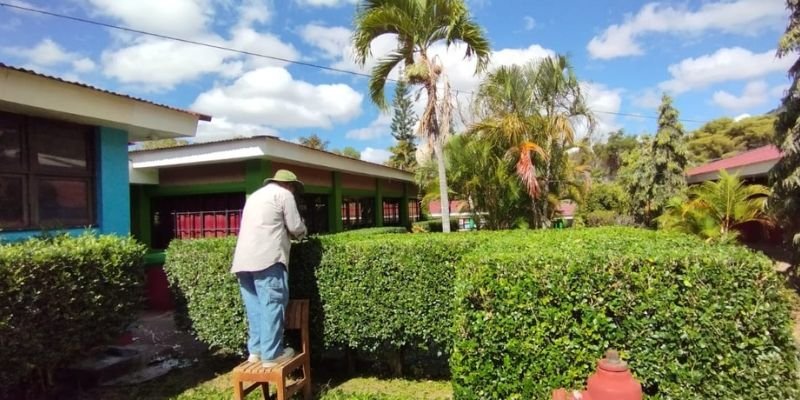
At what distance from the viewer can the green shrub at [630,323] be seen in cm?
260

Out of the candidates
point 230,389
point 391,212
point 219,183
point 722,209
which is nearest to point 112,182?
point 230,389

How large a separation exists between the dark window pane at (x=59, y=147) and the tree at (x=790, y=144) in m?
10.9

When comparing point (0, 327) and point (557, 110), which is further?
point (557, 110)

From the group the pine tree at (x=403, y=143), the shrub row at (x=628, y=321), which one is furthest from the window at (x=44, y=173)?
the pine tree at (x=403, y=143)

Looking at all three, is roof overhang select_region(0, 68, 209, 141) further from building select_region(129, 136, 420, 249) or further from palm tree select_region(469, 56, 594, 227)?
palm tree select_region(469, 56, 594, 227)

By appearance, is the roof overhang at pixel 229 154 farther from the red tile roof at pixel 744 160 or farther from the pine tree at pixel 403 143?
the pine tree at pixel 403 143

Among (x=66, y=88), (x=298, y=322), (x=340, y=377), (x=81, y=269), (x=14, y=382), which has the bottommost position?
(x=340, y=377)

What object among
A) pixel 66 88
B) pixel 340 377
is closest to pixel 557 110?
pixel 340 377

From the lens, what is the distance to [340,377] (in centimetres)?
471

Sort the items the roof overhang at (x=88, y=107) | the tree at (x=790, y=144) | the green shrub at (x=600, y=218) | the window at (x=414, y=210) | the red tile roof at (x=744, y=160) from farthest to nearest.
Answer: the green shrub at (x=600, y=218) → the window at (x=414, y=210) → the red tile roof at (x=744, y=160) → the tree at (x=790, y=144) → the roof overhang at (x=88, y=107)

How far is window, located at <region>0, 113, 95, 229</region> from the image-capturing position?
194 inches

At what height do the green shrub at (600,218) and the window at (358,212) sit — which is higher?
the window at (358,212)

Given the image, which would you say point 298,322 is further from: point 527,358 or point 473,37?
point 473,37

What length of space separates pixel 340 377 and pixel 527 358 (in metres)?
2.45
